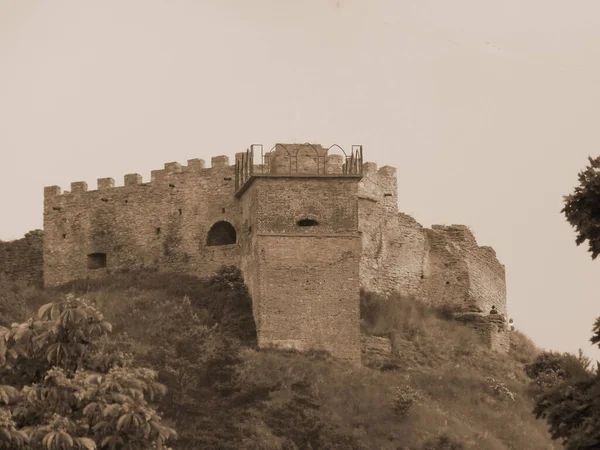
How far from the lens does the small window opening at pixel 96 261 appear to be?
172ft

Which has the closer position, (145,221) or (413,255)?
(145,221)

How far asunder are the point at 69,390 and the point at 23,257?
30798mm

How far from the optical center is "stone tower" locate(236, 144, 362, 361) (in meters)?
45.5

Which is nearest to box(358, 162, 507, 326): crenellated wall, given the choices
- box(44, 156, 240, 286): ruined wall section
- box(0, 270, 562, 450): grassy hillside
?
box(0, 270, 562, 450): grassy hillside

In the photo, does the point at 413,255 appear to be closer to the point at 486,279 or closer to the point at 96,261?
the point at 486,279

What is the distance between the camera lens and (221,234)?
5091 cm

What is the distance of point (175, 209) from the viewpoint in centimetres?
5144

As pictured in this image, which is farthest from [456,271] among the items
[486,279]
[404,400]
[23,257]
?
[23,257]

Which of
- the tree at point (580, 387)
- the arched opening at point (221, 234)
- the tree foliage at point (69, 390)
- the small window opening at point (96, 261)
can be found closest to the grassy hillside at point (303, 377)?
the small window opening at point (96, 261)

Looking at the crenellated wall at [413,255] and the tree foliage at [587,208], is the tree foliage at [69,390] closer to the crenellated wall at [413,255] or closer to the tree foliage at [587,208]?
the tree foliage at [587,208]

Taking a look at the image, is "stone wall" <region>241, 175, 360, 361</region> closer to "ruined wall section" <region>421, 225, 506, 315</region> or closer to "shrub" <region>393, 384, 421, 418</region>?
"shrub" <region>393, 384, 421, 418</region>

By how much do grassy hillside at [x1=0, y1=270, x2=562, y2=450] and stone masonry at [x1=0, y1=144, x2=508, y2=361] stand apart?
0.89 m

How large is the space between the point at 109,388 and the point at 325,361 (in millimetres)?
20100

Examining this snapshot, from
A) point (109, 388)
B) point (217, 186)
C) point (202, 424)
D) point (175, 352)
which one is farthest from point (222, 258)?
point (109, 388)
